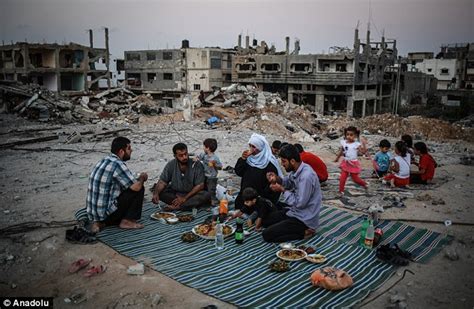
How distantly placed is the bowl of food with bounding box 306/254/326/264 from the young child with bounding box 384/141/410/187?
13.0 feet

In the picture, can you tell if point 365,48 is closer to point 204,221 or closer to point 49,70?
point 49,70

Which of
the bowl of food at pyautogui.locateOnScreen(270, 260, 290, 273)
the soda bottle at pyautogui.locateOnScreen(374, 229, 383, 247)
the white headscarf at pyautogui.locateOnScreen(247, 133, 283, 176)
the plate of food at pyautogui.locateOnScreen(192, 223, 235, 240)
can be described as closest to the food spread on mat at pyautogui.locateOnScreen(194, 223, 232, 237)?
the plate of food at pyautogui.locateOnScreen(192, 223, 235, 240)

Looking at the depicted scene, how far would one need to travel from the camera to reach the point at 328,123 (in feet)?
83.3

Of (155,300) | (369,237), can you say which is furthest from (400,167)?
(155,300)

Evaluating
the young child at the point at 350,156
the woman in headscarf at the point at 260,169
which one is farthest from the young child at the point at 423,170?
the woman in headscarf at the point at 260,169

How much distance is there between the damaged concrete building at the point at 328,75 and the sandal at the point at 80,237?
120 ft

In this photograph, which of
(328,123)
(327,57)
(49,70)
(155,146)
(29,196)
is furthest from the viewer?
(327,57)

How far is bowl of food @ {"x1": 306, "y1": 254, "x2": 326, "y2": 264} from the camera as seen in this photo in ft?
14.9

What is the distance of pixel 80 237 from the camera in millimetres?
5133

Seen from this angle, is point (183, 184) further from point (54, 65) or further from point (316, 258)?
point (54, 65)

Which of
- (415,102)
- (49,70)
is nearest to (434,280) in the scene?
(49,70)

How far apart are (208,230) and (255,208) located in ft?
2.86

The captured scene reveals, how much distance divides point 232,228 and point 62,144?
Result: 10.1m

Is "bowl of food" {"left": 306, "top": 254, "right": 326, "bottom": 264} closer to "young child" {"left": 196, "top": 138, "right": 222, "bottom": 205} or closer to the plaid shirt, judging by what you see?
"young child" {"left": 196, "top": 138, "right": 222, "bottom": 205}
